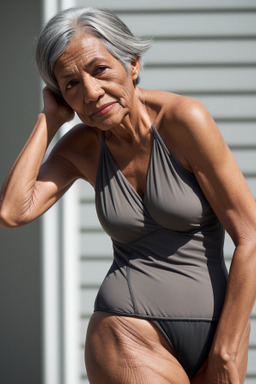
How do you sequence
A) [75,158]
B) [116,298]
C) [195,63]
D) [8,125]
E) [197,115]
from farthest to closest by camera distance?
[8,125] < [195,63] < [75,158] < [116,298] < [197,115]

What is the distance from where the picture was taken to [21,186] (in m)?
2.25

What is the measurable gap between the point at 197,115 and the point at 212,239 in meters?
0.40

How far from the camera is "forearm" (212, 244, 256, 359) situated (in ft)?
6.42

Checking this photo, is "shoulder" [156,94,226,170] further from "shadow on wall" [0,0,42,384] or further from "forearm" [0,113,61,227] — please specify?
"shadow on wall" [0,0,42,384]

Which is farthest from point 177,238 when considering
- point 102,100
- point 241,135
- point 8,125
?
point 8,125

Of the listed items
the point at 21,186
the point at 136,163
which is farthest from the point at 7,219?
the point at 136,163

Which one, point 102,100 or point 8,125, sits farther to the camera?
point 8,125

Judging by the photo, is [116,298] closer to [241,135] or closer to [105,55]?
[105,55]

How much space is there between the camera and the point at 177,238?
206 centimetres

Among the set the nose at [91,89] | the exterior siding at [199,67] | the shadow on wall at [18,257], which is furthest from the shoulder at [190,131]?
the shadow on wall at [18,257]

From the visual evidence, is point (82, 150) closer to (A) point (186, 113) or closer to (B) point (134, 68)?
(B) point (134, 68)

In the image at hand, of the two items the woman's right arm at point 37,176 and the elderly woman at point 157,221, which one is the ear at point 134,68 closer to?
the elderly woman at point 157,221

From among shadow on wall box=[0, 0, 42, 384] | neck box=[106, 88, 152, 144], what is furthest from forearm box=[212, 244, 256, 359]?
shadow on wall box=[0, 0, 42, 384]

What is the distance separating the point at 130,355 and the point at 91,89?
80 cm
